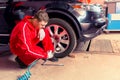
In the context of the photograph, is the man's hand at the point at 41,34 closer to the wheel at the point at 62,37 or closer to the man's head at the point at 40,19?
the man's head at the point at 40,19

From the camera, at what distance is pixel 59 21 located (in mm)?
4309

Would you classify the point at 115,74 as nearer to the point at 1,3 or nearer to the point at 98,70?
the point at 98,70

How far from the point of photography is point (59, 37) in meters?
4.34

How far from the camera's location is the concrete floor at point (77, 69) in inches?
140

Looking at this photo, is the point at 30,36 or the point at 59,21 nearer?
the point at 30,36

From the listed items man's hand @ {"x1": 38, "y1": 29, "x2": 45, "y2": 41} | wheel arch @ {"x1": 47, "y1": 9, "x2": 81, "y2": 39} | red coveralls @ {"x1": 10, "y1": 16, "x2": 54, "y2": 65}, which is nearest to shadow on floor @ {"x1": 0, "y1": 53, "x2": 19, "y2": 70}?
red coveralls @ {"x1": 10, "y1": 16, "x2": 54, "y2": 65}

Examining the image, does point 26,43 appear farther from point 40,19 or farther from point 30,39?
point 40,19

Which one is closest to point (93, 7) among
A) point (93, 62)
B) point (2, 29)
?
point (93, 62)

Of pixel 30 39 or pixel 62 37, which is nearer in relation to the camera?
pixel 30 39

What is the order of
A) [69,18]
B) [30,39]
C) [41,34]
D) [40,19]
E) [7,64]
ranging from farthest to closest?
[69,18] → [7,64] → [41,34] → [30,39] → [40,19]

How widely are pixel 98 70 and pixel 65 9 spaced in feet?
3.84

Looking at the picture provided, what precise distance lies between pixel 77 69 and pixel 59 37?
0.74 metres

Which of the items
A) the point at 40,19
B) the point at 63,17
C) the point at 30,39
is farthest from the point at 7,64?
the point at 63,17

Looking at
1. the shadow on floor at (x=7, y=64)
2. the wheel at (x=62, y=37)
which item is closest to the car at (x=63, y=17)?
the wheel at (x=62, y=37)
